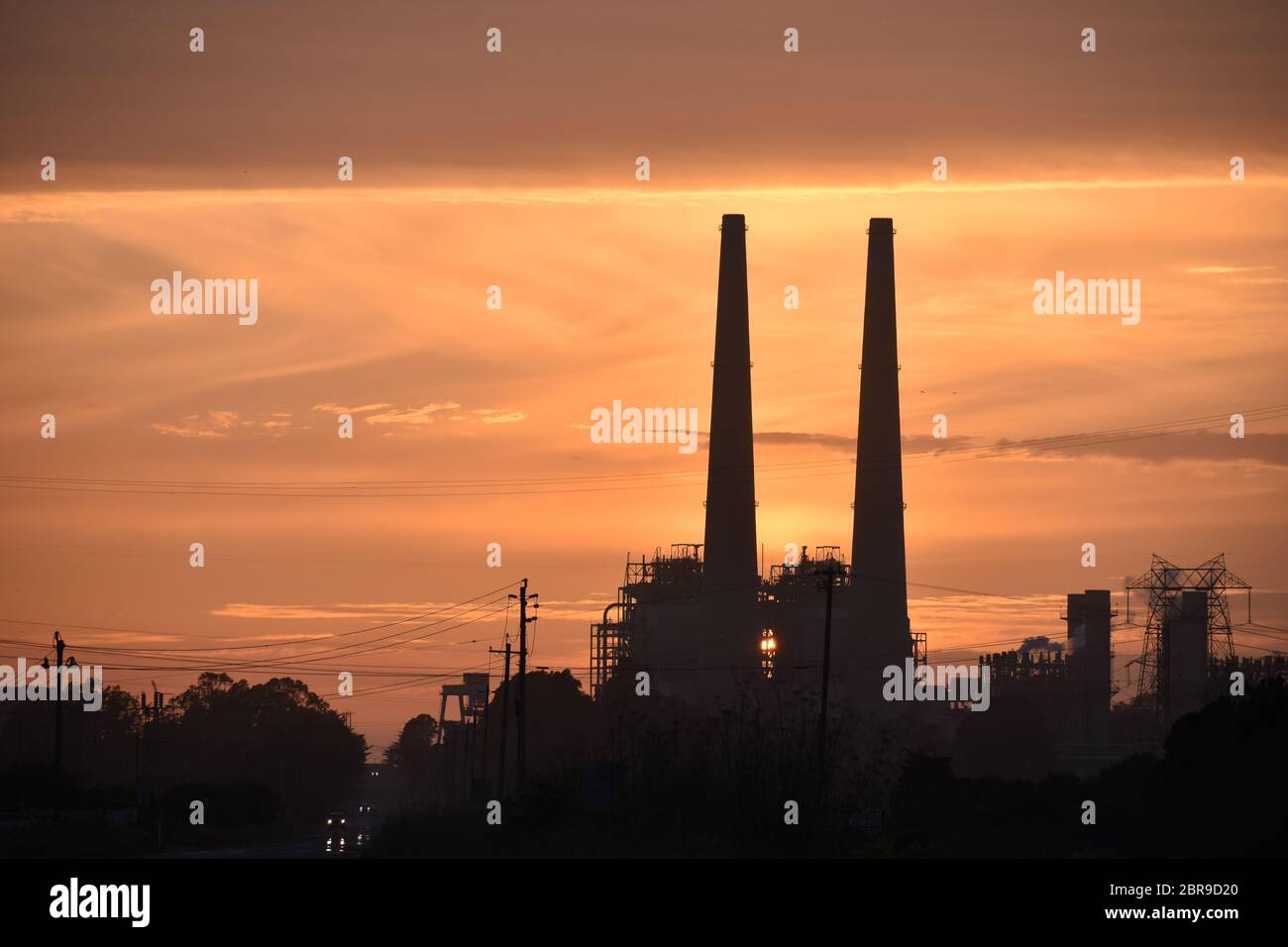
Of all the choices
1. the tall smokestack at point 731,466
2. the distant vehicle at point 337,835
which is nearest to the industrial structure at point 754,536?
the tall smokestack at point 731,466

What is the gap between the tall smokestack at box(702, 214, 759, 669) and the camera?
317 feet

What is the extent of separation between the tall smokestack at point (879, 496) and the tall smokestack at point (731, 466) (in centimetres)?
619

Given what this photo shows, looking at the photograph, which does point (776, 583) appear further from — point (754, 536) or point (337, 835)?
point (337, 835)

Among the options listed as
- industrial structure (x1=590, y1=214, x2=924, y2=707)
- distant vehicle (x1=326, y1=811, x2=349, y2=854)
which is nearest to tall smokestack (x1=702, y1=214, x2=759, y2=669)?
industrial structure (x1=590, y1=214, x2=924, y2=707)

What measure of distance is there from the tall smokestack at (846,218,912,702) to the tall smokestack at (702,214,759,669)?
6.19 metres

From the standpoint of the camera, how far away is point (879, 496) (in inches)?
3841

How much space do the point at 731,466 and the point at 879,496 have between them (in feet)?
27.9

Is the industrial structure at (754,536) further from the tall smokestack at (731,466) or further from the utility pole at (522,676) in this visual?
the utility pole at (522,676)

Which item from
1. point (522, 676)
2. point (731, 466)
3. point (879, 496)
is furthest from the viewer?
point (879, 496)

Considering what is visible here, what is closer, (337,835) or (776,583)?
(337,835)

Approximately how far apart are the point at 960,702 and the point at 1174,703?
14497 millimetres

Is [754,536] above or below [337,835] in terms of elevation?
above

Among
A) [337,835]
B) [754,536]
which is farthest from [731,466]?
[337,835]
